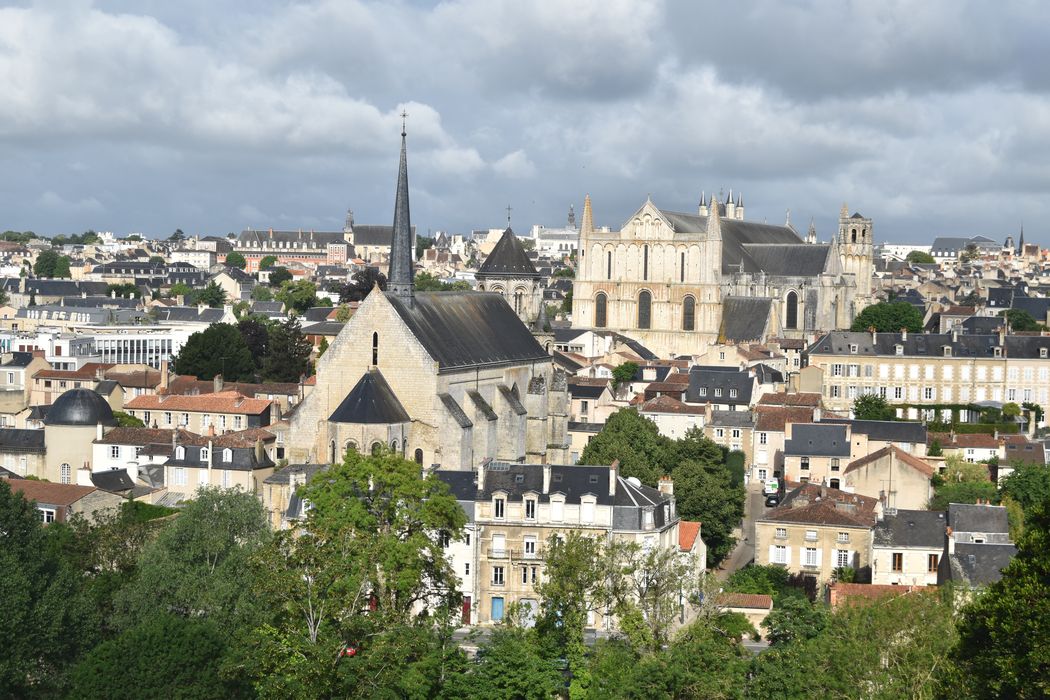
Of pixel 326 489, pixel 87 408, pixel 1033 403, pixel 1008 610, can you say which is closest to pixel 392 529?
pixel 326 489

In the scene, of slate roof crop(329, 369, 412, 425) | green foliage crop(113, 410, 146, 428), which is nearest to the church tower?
green foliage crop(113, 410, 146, 428)

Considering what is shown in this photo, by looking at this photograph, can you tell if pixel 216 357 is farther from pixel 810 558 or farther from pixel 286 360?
pixel 810 558

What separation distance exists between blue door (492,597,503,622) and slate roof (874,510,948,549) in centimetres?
1147

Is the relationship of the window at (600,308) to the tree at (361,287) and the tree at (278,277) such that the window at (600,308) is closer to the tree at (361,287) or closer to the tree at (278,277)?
the tree at (361,287)

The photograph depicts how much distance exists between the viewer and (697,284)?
95.9 meters

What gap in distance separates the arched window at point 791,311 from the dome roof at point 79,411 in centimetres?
5199

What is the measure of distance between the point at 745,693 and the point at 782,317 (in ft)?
228

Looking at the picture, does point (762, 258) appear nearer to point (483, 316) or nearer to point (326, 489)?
point (483, 316)

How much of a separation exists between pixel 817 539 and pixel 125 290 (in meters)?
107

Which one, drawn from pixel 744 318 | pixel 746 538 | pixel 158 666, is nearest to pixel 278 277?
pixel 744 318

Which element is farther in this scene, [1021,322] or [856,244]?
[856,244]

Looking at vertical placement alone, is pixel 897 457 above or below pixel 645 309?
below

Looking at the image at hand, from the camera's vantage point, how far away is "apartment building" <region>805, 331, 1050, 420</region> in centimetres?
7544

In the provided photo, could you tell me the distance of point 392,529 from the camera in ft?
118
